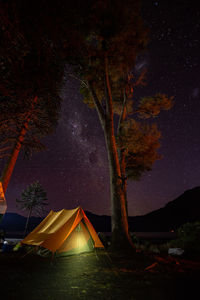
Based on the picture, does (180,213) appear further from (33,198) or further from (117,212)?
(117,212)

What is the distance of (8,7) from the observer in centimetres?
485

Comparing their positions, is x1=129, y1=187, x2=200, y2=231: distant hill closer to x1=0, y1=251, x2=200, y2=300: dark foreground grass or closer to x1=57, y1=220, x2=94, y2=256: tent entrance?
x1=57, y1=220, x2=94, y2=256: tent entrance

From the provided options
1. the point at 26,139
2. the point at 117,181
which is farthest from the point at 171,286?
the point at 26,139

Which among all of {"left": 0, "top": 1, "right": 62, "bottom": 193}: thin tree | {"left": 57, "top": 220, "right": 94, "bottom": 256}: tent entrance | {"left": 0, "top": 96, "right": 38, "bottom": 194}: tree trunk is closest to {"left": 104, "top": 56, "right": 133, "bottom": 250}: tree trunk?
{"left": 57, "top": 220, "right": 94, "bottom": 256}: tent entrance

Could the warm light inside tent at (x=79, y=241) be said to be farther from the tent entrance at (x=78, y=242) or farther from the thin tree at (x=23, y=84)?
the thin tree at (x=23, y=84)

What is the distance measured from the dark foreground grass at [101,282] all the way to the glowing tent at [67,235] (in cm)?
104

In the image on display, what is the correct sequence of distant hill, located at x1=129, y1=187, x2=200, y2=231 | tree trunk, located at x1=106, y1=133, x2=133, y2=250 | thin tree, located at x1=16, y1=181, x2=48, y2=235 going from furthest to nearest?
1. distant hill, located at x1=129, y1=187, x2=200, y2=231
2. thin tree, located at x1=16, y1=181, x2=48, y2=235
3. tree trunk, located at x1=106, y1=133, x2=133, y2=250

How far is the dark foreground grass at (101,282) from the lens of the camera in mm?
3016

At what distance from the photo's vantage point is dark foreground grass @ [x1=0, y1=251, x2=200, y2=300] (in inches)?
119

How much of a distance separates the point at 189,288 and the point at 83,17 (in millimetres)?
10404

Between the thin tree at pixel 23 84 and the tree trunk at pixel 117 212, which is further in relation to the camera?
the tree trunk at pixel 117 212

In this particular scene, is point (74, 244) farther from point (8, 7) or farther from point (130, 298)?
point (8, 7)

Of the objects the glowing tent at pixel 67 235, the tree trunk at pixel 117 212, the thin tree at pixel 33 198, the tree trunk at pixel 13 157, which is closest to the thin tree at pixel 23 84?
the tree trunk at pixel 13 157

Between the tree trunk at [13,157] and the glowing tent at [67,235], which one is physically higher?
the tree trunk at [13,157]
